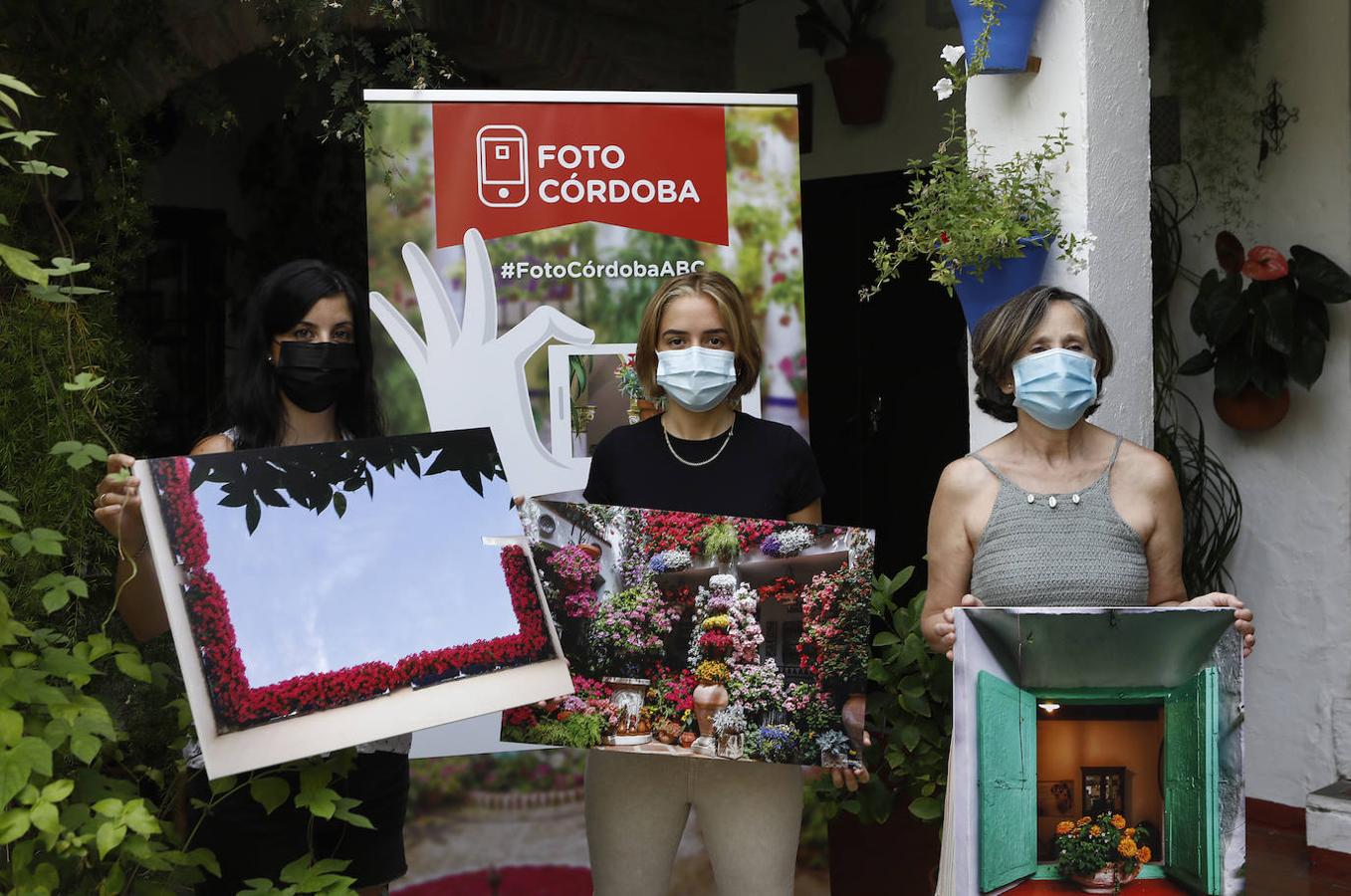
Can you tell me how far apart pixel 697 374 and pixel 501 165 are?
3.41 feet

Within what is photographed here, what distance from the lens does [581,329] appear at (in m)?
3.36

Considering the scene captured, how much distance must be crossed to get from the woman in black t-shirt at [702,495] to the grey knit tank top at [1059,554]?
322mm

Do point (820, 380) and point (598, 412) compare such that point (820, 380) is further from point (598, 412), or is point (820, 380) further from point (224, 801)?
point (224, 801)

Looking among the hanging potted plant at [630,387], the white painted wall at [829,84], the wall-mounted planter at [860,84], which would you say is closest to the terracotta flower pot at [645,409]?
the hanging potted plant at [630,387]

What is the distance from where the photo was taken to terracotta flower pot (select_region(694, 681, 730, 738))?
2.37 m

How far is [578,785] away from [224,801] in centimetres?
138

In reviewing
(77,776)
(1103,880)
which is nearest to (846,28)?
(1103,880)

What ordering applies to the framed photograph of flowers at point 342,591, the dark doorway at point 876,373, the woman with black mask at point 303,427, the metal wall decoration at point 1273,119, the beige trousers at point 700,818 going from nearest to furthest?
the framed photograph of flowers at point 342,591, the woman with black mask at point 303,427, the beige trousers at point 700,818, the metal wall decoration at point 1273,119, the dark doorway at point 876,373

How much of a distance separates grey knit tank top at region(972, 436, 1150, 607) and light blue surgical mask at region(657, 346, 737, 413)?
0.54 meters

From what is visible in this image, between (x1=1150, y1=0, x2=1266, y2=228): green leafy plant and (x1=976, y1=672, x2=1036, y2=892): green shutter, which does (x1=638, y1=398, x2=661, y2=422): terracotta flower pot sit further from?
(x1=1150, y1=0, x2=1266, y2=228): green leafy plant

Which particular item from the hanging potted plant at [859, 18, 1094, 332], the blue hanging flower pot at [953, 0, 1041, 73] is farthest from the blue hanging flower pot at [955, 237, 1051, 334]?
the blue hanging flower pot at [953, 0, 1041, 73]

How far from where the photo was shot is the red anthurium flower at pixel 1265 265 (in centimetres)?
445

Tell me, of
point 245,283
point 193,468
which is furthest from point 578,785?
point 245,283

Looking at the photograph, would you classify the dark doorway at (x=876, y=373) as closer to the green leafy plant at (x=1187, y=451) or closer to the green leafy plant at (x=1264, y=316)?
the green leafy plant at (x=1187, y=451)
